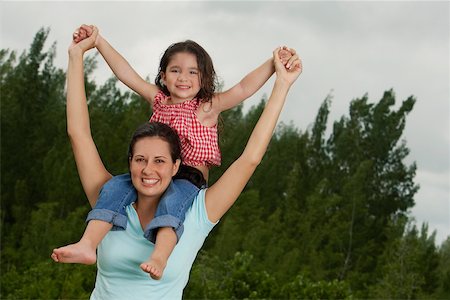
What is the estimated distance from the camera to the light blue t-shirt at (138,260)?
2.38 m

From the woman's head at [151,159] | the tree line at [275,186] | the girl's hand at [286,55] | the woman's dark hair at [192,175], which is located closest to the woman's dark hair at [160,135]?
the woman's head at [151,159]

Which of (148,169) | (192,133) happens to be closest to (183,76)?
(192,133)

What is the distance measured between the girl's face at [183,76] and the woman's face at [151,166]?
0.32 metres

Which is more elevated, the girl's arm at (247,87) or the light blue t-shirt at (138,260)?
the girl's arm at (247,87)

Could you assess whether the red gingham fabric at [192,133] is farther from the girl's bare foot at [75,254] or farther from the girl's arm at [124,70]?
the girl's bare foot at [75,254]

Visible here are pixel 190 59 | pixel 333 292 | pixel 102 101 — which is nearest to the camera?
pixel 190 59

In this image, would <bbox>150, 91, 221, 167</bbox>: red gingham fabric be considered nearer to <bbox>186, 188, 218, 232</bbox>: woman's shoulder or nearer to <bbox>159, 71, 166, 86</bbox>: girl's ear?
<bbox>159, 71, 166, 86</bbox>: girl's ear

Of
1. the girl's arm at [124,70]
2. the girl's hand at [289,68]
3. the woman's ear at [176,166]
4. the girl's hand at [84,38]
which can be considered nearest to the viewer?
Result: the woman's ear at [176,166]

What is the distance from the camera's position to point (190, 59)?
8.73ft

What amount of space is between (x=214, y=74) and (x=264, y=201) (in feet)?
54.3

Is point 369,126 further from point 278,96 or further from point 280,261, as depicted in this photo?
point 278,96

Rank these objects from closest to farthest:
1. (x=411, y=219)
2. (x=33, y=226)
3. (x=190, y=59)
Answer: (x=190, y=59) → (x=33, y=226) → (x=411, y=219)

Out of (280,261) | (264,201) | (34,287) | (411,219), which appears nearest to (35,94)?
(264,201)

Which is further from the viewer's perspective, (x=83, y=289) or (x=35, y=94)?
(x=35, y=94)
